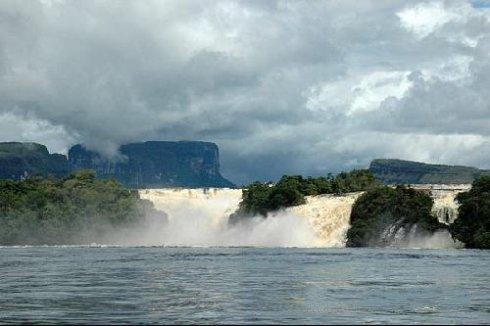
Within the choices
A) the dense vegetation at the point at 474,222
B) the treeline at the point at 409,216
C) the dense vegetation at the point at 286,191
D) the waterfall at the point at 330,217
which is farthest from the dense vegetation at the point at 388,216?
the dense vegetation at the point at 286,191

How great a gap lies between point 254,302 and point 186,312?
14.3ft

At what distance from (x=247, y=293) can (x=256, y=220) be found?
9508cm

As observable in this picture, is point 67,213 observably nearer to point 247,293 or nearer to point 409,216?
point 409,216

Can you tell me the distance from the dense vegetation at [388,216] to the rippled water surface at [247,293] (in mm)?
50447

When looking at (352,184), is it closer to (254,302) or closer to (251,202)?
(251,202)

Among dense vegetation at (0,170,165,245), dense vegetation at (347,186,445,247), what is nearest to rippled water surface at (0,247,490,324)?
dense vegetation at (347,186,445,247)

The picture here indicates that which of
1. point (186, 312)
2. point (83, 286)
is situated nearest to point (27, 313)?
point (186, 312)

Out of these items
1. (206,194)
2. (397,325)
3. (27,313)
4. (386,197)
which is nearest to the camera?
(397,325)

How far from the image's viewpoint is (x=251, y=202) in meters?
138

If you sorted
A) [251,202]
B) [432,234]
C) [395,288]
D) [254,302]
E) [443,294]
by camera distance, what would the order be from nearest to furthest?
[254,302]
[443,294]
[395,288]
[432,234]
[251,202]

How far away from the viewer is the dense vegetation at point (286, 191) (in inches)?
5261

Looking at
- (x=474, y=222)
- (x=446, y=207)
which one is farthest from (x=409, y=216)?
(x=474, y=222)

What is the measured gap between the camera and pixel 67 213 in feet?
472

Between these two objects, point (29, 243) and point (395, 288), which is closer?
point (395, 288)
